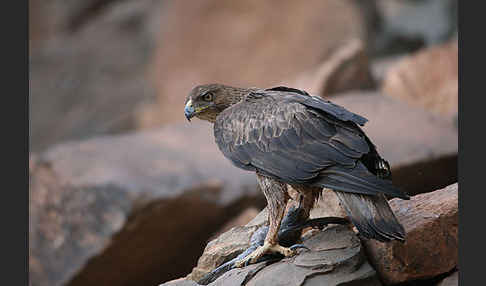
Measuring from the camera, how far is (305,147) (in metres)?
3.99

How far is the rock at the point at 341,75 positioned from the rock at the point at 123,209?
5.70 ft

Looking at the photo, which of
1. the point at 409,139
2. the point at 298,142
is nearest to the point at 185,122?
the point at 409,139

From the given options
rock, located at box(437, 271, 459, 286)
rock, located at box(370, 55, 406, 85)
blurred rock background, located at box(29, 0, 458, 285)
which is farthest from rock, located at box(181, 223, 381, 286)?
rock, located at box(370, 55, 406, 85)

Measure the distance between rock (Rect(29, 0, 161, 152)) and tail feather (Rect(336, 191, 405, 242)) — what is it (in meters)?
10.8

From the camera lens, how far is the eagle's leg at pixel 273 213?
413 cm

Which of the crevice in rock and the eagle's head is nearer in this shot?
the eagle's head

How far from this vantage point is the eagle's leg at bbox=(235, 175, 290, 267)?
13.5 feet

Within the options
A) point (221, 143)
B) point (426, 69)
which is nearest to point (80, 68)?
point (426, 69)

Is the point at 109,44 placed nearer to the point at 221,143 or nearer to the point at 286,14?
the point at 286,14

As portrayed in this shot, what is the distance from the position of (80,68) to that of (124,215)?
9.75 meters

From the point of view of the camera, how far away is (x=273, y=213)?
4.15 metres

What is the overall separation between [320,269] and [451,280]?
2.70 feet

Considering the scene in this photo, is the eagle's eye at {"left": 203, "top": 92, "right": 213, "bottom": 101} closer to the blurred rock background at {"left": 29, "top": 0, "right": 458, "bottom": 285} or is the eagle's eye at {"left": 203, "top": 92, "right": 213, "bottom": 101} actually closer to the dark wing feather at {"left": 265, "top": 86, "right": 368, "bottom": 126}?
the dark wing feather at {"left": 265, "top": 86, "right": 368, "bottom": 126}

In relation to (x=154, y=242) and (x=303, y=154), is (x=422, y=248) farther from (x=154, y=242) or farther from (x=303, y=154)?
(x=154, y=242)
